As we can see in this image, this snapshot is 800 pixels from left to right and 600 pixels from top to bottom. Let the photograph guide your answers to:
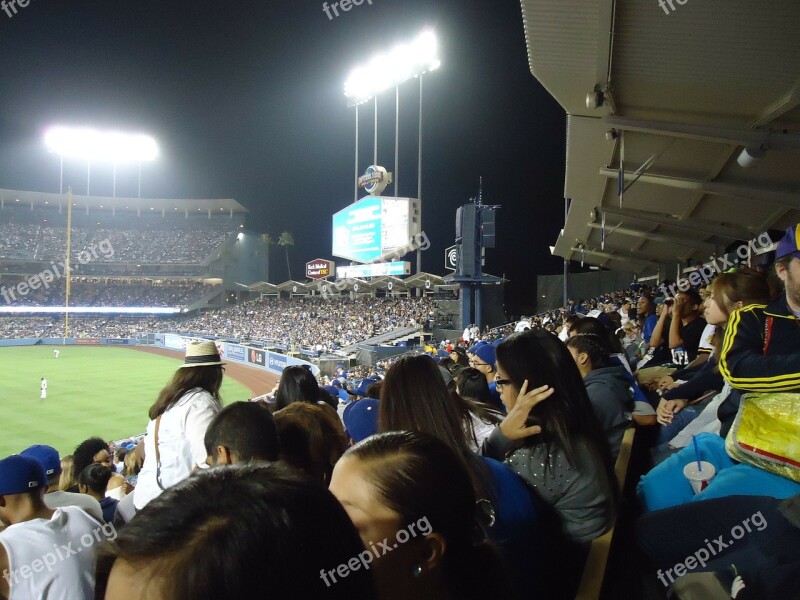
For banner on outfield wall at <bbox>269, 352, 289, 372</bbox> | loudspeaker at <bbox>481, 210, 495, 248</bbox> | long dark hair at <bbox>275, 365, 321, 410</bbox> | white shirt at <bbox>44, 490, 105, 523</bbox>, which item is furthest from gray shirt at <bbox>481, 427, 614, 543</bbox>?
banner on outfield wall at <bbox>269, 352, 289, 372</bbox>

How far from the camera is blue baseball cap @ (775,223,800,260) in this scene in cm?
214

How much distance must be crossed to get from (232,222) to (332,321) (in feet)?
109

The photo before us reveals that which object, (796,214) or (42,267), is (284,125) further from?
(796,214)

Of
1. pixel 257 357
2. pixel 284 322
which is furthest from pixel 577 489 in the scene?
pixel 284 322

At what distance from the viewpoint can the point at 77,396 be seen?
21703 mm

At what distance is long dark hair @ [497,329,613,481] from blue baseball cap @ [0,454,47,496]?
2650 millimetres

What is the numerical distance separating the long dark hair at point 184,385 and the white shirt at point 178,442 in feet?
0.21

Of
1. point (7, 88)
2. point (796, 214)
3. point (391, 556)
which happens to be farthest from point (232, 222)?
point (391, 556)

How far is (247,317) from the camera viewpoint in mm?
52094

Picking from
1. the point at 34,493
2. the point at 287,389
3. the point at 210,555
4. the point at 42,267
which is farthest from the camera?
the point at 42,267

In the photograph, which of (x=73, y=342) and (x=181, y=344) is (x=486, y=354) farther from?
(x=73, y=342)

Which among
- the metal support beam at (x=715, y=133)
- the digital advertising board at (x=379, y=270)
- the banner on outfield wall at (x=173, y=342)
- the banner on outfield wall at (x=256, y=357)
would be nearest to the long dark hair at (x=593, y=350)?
the metal support beam at (x=715, y=133)
